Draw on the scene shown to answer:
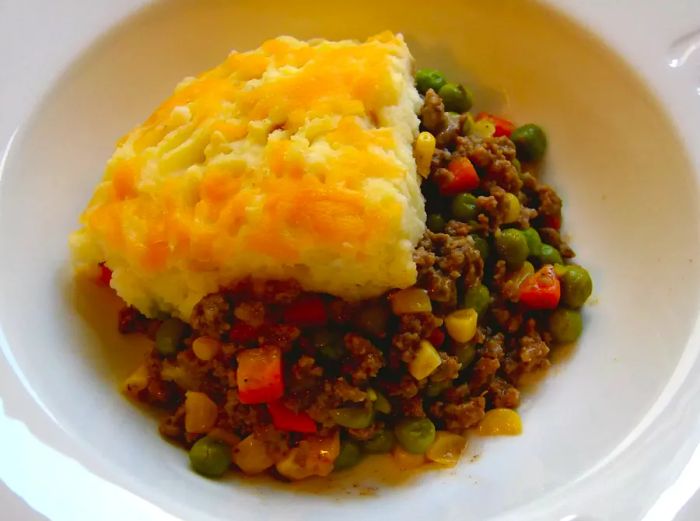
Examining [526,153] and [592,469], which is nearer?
[592,469]

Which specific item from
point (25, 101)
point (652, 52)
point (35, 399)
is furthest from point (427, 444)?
point (25, 101)

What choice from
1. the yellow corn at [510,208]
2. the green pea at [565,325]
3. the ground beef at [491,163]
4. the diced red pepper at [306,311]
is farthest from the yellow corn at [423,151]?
the green pea at [565,325]

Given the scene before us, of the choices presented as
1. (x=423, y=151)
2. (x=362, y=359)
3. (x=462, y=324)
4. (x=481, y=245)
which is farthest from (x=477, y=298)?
(x=423, y=151)

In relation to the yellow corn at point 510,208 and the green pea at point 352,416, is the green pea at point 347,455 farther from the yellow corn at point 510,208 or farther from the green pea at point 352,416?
the yellow corn at point 510,208

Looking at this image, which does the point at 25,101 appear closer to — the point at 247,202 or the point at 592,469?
the point at 247,202

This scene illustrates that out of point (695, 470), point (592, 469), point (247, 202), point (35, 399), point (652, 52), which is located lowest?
point (35, 399)

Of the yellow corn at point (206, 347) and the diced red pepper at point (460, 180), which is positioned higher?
the diced red pepper at point (460, 180)

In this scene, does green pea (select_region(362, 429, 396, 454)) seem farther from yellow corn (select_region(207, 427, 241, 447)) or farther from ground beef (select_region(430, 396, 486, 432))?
yellow corn (select_region(207, 427, 241, 447))
